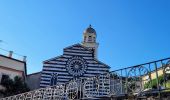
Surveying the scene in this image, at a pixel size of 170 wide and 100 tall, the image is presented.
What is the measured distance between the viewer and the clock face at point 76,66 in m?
28.5

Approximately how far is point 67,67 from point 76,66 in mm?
943

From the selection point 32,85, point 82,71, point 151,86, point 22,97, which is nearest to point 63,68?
point 82,71

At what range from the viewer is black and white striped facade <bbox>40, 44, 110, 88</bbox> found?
2821 centimetres

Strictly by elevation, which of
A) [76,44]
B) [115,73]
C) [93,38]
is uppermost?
[93,38]

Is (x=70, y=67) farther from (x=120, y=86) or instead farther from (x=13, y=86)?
(x=120, y=86)

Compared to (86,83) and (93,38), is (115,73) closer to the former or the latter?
(86,83)


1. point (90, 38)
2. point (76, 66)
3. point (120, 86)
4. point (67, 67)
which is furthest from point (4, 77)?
point (120, 86)

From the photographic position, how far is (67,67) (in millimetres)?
28719

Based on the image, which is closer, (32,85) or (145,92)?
(145,92)

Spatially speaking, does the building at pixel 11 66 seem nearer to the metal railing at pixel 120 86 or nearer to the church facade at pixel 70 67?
the church facade at pixel 70 67

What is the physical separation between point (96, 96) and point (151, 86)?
1.82 m

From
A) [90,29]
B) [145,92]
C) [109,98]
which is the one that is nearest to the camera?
[145,92]

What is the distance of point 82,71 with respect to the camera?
2864cm

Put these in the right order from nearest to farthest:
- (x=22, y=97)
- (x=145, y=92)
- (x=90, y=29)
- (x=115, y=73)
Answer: (x=145, y=92) < (x=115, y=73) < (x=22, y=97) < (x=90, y=29)
